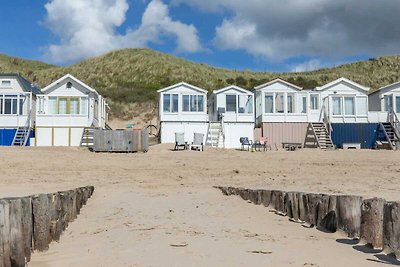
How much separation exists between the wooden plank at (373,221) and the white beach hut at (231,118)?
28910mm

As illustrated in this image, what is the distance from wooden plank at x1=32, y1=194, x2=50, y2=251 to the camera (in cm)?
727

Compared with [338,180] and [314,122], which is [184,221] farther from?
[314,122]

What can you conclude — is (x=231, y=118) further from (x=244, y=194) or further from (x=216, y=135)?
(x=244, y=194)

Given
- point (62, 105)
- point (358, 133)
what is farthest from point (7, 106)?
point (358, 133)

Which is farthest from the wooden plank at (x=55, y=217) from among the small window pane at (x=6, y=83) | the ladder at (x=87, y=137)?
the small window pane at (x=6, y=83)

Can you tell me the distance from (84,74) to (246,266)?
82511 millimetres

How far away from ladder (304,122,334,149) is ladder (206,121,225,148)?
644 cm

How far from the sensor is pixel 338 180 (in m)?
20.5

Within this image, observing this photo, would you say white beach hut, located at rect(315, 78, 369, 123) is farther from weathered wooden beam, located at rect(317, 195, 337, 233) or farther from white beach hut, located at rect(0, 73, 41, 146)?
weathered wooden beam, located at rect(317, 195, 337, 233)

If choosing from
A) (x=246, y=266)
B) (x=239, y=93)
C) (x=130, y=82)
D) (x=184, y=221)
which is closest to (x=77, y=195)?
(x=184, y=221)

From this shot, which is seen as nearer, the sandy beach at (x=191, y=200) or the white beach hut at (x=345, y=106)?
the sandy beach at (x=191, y=200)

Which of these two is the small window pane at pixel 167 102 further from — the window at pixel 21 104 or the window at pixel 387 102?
the window at pixel 387 102

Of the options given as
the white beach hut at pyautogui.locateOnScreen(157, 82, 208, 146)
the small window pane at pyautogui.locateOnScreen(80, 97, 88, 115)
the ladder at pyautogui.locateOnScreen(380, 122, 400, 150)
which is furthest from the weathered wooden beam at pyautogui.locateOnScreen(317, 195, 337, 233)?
the small window pane at pyautogui.locateOnScreen(80, 97, 88, 115)

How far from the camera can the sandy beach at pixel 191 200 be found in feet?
23.4
